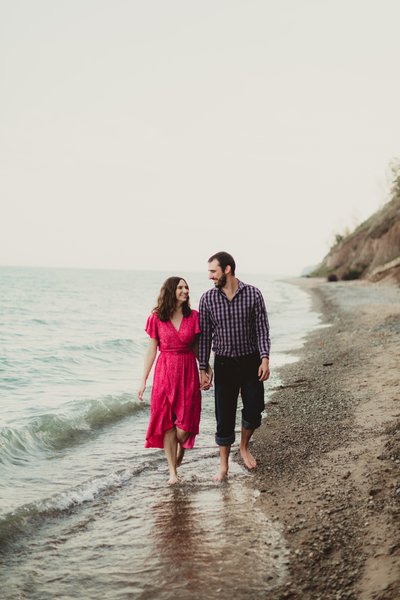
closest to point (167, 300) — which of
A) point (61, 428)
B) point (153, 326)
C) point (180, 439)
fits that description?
point (153, 326)

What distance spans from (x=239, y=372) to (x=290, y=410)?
3142 millimetres

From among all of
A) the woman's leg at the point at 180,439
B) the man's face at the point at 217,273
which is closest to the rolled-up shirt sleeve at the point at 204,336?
the man's face at the point at 217,273

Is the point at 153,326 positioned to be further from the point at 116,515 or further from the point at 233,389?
the point at 116,515

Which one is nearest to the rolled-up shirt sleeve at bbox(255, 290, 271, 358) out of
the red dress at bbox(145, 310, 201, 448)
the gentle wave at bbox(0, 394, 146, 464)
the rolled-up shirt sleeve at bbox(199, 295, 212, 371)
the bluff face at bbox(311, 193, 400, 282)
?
the rolled-up shirt sleeve at bbox(199, 295, 212, 371)

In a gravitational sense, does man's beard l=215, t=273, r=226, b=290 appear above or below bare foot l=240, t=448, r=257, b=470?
above

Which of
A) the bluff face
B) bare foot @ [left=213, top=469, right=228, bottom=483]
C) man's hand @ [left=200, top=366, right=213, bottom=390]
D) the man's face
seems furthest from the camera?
the bluff face

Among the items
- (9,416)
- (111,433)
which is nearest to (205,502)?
(111,433)

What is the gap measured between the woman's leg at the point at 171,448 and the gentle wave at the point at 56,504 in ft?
1.93

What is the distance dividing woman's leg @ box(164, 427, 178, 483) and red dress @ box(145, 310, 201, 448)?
0.08 m

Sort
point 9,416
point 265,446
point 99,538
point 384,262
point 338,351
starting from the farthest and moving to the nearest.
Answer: point 384,262
point 338,351
point 9,416
point 265,446
point 99,538

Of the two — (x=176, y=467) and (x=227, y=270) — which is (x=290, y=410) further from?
(x=227, y=270)

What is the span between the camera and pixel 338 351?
13.2 m

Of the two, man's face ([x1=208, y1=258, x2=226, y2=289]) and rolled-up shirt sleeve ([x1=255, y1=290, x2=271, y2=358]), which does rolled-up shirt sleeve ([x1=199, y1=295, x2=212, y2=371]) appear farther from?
rolled-up shirt sleeve ([x1=255, y1=290, x2=271, y2=358])

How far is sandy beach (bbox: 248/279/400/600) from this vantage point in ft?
11.5
